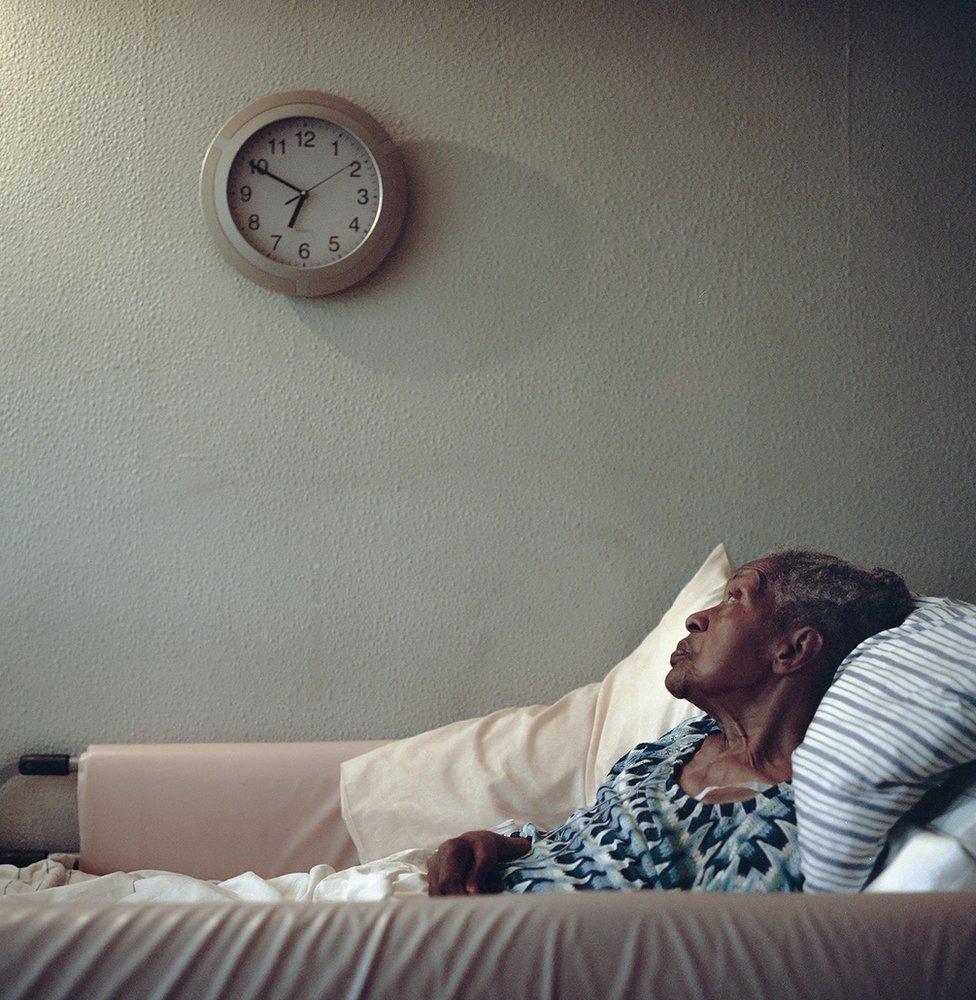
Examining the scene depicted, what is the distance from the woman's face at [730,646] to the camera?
1570mm

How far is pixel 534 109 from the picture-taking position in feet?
7.39

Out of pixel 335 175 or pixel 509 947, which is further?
pixel 335 175

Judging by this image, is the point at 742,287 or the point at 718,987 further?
the point at 742,287

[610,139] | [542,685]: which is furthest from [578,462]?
[610,139]

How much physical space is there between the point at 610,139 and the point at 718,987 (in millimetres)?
1791

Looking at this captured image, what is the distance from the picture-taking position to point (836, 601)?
1.58 meters

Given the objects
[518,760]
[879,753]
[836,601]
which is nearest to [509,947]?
[879,753]

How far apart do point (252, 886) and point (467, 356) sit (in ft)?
3.73

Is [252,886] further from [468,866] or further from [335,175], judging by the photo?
[335,175]

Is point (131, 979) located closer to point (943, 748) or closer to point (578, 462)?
point (943, 748)

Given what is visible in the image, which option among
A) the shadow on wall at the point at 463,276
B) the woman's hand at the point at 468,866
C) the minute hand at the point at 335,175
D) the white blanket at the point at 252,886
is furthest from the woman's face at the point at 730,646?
the minute hand at the point at 335,175

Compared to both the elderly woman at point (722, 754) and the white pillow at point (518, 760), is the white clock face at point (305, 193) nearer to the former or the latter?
the white pillow at point (518, 760)

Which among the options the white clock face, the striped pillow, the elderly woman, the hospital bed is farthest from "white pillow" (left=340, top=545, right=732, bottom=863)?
the white clock face

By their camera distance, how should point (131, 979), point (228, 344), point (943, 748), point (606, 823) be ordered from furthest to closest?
point (228, 344) < point (606, 823) < point (943, 748) < point (131, 979)
